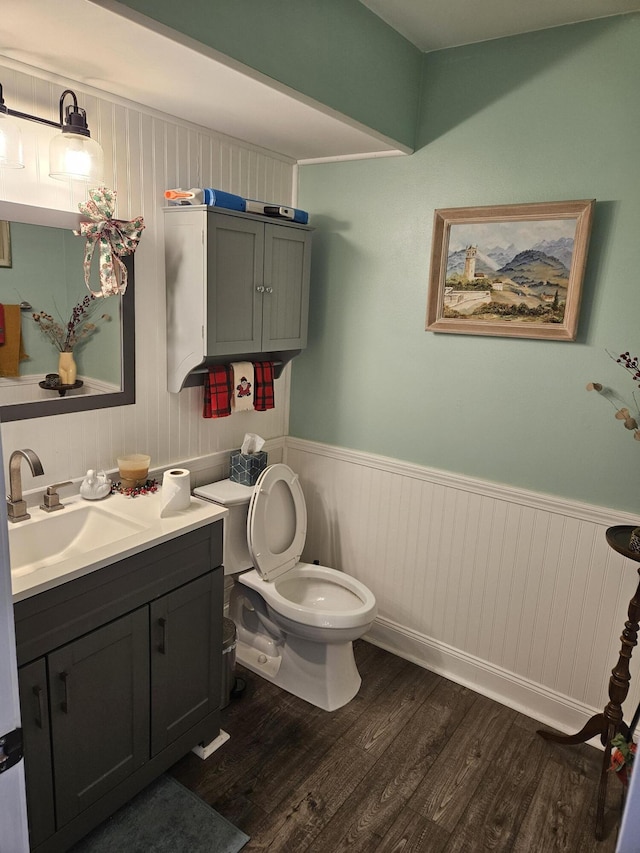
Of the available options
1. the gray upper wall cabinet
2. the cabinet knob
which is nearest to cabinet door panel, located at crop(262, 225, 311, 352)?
the gray upper wall cabinet

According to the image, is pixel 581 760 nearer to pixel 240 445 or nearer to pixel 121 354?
pixel 240 445

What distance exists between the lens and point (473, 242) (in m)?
2.37

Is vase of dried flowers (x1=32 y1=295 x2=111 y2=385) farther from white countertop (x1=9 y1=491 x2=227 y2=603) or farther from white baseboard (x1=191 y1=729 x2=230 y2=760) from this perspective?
white baseboard (x1=191 y1=729 x2=230 y2=760)

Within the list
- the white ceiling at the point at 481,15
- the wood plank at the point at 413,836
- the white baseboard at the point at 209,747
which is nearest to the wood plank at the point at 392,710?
the wood plank at the point at 413,836

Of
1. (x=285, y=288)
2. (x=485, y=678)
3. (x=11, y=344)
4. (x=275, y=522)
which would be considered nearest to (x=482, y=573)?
(x=485, y=678)

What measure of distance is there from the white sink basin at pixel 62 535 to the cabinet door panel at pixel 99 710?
30cm

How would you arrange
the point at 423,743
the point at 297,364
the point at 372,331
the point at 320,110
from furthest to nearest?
the point at 297,364
the point at 372,331
the point at 423,743
the point at 320,110

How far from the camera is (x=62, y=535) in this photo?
1970mm

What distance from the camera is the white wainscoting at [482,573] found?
2.30m

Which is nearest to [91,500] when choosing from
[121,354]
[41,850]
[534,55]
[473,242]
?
[121,354]

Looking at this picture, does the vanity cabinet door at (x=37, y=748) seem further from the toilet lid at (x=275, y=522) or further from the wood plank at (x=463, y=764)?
the wood plank at (x=463, y=764)

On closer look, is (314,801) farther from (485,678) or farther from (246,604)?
(485,678)

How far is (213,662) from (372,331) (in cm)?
156

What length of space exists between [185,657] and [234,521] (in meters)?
0.65
